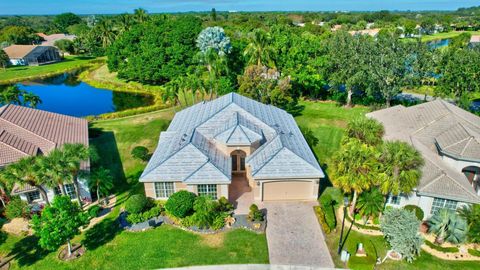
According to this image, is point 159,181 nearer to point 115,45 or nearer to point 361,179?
point 361,179

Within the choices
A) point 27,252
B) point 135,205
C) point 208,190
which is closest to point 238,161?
point 208,190

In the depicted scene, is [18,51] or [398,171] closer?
[398,171]

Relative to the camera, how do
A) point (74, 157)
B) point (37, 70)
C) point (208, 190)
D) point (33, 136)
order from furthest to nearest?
1. point (37, 70)
2. point (33, 136)
3. point (208, 190)
4. point (74, 157)

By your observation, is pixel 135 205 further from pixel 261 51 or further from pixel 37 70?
pixel 37 70

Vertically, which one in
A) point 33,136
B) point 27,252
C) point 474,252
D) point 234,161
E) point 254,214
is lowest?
point 27,252

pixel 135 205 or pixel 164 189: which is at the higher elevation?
pixel 164 189

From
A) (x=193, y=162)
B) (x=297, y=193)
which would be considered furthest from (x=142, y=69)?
(x=297, y=193)

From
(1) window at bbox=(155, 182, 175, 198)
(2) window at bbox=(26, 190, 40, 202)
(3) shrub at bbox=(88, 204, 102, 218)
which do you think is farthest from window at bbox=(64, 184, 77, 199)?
(1) window at bbox=(155, 182, 175, 198)
